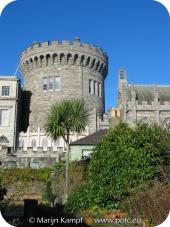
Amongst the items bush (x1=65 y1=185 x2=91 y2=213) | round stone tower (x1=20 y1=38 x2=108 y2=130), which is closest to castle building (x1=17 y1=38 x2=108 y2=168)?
round stone tower (x1=20 y1=38 x2=108 y2=130)

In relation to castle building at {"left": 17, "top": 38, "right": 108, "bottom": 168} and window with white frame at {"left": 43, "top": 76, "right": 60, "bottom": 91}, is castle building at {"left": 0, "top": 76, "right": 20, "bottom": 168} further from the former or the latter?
window with white frame at {"left": 43, "top": 76, "right": 60, "bottom": 91}

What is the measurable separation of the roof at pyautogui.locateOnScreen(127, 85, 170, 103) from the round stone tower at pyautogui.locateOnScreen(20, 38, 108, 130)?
5250 mm

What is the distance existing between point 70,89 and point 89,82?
3026 mm

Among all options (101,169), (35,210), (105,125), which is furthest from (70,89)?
(35,210)

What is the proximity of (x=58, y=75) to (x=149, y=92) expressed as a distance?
11.8 m

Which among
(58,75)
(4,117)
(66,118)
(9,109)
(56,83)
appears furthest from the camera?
(58,75)

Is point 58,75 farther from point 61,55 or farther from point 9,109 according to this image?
point 9,109

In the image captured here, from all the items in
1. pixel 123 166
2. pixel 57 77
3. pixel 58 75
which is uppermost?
pixel 58 75

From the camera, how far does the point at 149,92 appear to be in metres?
47.5

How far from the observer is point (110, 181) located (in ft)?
48.2

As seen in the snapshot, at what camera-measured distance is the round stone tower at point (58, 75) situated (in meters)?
46.5

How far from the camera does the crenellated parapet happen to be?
47.0 meters

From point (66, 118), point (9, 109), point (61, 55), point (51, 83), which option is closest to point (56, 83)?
point (51, 83)

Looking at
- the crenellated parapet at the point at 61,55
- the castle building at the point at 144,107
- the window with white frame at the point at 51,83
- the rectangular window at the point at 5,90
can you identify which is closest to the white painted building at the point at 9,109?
the rectangular window at the point at 5,90
